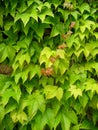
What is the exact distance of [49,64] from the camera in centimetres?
268

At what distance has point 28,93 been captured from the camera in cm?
287

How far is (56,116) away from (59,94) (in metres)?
0.21

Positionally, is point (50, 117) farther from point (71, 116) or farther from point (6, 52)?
point (6, 52)

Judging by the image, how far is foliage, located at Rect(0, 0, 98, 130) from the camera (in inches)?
108

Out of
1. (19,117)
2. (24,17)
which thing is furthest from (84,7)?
(19,117)

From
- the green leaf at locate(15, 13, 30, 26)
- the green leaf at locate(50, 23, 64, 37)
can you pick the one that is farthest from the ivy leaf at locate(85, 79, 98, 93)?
the green leaf at locate(15, 13, 30, 26)

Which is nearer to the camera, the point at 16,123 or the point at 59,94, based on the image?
the point at 59,94

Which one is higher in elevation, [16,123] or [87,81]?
[87,81]

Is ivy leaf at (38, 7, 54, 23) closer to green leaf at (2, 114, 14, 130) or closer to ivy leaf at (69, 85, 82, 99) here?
ivy leaf at (69, 85, 82, 99)

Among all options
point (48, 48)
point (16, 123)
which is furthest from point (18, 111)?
point (48, 48)

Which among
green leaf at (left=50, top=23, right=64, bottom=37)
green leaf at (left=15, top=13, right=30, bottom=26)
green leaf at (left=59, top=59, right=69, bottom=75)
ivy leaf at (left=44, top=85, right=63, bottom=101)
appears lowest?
ivy leaf at (left=44, top=85, right=63, bottom=101)

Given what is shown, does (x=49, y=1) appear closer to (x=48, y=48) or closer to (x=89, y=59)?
(x=48, y=48)

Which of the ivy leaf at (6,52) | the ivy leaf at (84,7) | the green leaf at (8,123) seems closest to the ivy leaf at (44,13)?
the ivy leaf at (84,7)

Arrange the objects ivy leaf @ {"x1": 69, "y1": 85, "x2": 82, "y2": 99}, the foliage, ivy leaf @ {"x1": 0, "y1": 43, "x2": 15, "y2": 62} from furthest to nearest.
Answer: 1. ivy leaf @ {"x1": 0, "y1": 43, "x2": 15, "y2": 62}
2. the foliage
3. ivy leaf @ {"x1": 69, "y1": 85, "x2": 82, "y2": 99}
